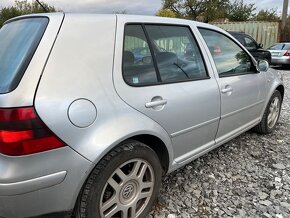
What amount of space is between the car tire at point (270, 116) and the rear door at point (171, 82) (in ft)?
5.00

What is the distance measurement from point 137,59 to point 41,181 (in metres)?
1.12

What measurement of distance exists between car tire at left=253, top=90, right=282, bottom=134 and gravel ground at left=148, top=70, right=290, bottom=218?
0.26 metres

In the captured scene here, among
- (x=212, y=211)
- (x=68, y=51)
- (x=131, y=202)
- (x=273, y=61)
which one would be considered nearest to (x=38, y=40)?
(x=68, y=51)

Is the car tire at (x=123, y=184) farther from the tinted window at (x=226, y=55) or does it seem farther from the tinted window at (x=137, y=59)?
the tinted window at (x=226, y=55)

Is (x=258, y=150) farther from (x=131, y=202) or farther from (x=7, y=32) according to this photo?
(x=7, y=32)

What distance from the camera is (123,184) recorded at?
88.7 inches

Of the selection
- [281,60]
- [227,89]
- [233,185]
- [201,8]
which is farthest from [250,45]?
[201,8]

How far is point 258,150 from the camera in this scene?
4.05m

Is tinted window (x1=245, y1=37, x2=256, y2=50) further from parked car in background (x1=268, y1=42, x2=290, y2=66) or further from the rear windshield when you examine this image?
the rear windshield

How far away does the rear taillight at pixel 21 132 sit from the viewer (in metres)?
1.74

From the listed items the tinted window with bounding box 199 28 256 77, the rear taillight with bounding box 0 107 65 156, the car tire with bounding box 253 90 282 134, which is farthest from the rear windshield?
the car tire with bounding box 253 90 282 134

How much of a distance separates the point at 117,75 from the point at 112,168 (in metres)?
0.63

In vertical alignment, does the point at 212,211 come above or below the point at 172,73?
below

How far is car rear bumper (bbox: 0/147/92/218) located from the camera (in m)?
1.77
